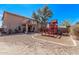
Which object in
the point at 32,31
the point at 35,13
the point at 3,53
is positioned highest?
the point at 35,13

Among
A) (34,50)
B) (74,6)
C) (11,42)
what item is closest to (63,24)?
(74,6)

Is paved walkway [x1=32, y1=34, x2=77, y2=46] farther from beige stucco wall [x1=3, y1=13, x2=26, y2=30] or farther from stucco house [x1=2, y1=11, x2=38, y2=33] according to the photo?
beige stucco wall [x1=3, y1=13, x2=26, y2=30]

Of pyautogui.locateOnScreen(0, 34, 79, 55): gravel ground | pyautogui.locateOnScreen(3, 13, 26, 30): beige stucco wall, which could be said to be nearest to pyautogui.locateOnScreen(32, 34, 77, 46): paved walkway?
pyautogui.locateOnScreen(0, 34, 79, 55): gravel ground

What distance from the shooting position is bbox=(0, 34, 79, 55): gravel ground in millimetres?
5016

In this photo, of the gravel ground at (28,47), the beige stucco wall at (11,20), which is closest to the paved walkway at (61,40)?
the gravel ground at (28,47)

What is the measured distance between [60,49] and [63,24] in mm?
483

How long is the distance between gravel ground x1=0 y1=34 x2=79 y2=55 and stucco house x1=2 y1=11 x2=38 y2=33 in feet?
0.45

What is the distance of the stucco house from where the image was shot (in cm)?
510

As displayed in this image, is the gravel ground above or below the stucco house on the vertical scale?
below

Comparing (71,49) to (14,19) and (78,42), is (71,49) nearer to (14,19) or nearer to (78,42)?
(78,42)

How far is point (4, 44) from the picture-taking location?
508 cm

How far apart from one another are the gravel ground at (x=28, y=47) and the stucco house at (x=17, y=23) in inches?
5.4

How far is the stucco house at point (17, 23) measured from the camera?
5102 mm

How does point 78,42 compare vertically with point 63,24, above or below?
below
